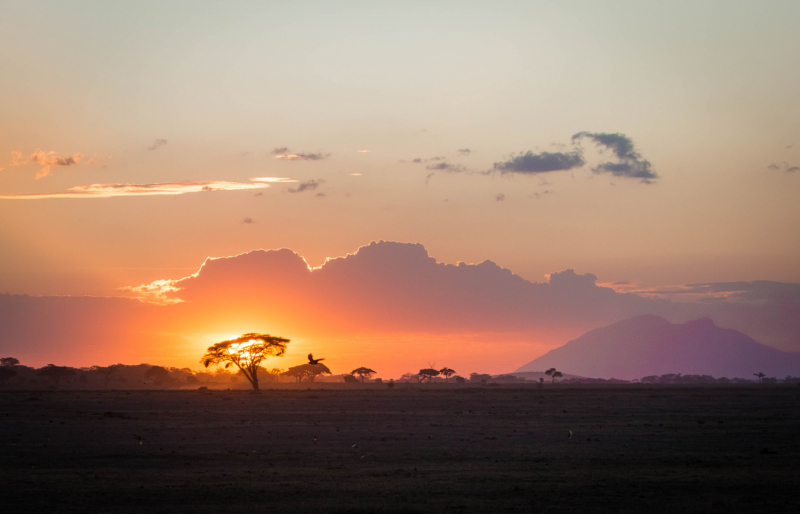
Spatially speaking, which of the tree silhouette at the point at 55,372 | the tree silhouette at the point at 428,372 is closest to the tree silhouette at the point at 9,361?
the tree silhouette at the point at 55,372

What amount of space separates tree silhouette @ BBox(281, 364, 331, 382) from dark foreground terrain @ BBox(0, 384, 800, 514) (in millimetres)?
108557

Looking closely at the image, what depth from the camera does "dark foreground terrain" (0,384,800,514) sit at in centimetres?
1694

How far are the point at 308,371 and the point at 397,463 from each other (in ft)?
447

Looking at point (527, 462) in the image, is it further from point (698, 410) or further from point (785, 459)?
point (698, 410)

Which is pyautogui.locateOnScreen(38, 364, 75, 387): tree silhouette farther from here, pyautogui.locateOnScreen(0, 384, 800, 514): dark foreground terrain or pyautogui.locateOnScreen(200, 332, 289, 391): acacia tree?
pyautogui.locateOnScreen(0, 384, 800, 514): dark foreground terrain

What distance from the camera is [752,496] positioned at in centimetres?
1744

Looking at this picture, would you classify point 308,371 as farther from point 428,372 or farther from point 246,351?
point 246,351

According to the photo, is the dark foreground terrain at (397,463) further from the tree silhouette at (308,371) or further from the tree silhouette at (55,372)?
the tree silhouette at (308,371)

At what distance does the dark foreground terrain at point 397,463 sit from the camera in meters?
16.9

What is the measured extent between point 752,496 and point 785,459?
7592mm

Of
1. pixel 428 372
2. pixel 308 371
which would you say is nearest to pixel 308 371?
pixel 308 371

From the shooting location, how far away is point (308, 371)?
156500 millimetres

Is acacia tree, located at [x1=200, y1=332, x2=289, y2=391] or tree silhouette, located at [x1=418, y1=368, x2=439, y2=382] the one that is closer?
acacia tree, located at [x1=200, y1=332, x2=289, y2=391]

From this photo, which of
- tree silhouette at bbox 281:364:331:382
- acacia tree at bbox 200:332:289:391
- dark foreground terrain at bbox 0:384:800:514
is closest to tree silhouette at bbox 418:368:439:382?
tree silhouette at bbox 281:364:331:382
